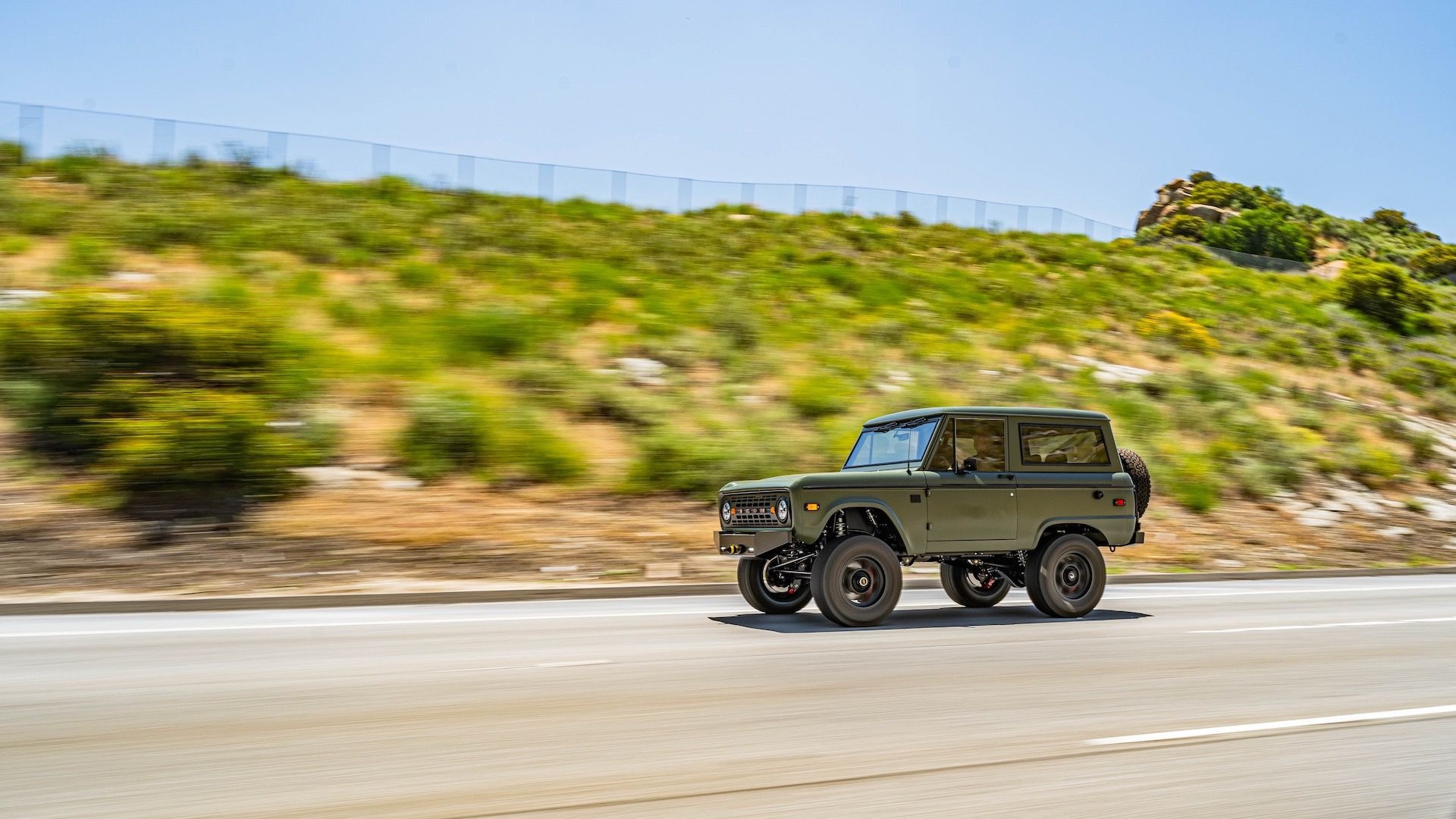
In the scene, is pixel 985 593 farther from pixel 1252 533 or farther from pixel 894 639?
pixel 1252 533

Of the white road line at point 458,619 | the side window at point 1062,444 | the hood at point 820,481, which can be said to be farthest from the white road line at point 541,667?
the side window at point 1062,444

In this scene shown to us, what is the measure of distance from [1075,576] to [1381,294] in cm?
4803

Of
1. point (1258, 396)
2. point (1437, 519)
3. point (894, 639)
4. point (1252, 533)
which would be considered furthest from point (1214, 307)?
point (894, 639)

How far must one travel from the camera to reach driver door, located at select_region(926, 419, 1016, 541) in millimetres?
10945

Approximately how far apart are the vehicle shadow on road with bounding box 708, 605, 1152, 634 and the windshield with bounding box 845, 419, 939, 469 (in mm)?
→ 1602

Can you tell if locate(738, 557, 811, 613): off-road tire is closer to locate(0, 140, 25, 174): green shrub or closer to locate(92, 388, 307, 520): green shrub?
locate(92, 388, 307, 520): green shrub

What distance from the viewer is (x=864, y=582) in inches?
419

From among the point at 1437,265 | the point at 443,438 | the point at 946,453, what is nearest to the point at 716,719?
the point at 946,453

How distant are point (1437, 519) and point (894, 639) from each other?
21215mm

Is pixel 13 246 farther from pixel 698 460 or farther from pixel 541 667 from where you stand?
pixel 541 667

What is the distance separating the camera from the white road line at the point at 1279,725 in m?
5.94

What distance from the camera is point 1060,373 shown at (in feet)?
104

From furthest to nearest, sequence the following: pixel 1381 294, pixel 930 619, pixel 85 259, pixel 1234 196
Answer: pixel 1234 196 < pixel 1381 294 < pixel 85 259 < pixel 930 619

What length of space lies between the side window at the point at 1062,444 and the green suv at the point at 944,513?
1cm
